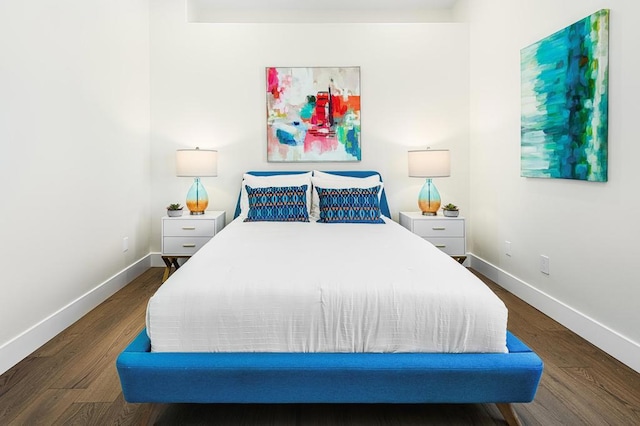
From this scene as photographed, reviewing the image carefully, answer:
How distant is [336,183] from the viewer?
390 centimetres

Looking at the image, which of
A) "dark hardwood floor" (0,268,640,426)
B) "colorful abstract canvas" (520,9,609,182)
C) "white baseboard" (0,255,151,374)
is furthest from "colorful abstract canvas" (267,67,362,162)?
"dark hardwood floor" (0,268,640,426)

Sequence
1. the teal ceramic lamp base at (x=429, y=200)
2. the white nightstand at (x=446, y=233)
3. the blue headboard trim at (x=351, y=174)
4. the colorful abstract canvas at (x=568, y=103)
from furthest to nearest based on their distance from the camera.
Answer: the blue headboard trim at (x=351, y=174) < the teal ceramic lamp base at (x=429, y=200) < the white nightstand at (x=446, y=233) < the colorful abstract canvas at (x=568, y=103)

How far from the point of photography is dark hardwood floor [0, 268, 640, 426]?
1796 mm

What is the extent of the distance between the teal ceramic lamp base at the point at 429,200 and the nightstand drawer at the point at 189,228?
1.96 metres

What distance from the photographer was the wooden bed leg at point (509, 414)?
1.70 meters

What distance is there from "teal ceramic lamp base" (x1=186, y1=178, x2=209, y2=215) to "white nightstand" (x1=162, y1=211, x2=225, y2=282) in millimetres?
223

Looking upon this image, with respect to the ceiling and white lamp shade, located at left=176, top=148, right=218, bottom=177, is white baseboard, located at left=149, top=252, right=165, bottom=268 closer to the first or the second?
white lamp shade, located at left=176, top=148, right=218, bottom=177

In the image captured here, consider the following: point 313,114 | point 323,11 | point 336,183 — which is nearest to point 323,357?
point 336,183

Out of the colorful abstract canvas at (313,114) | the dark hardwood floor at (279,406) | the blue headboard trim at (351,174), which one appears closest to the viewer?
the dark hardwood floor at (279,406)

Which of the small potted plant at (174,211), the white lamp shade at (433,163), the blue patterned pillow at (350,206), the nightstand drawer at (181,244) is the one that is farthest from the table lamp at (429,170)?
the small potted plant at (174,211)

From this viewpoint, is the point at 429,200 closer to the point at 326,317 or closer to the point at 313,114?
the point at 313,114

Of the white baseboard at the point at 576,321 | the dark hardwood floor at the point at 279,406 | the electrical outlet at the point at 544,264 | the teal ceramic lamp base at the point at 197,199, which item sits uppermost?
the teal ceramic lamp base at the point at 197,199

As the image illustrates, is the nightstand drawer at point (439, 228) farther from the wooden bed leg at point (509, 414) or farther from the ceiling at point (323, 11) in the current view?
the ceiling at point (323, 11)

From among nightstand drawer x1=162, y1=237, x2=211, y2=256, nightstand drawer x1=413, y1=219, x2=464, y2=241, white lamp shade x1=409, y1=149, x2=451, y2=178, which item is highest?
white lamp shade x1=409, y1=149, x2=451, y2=178
